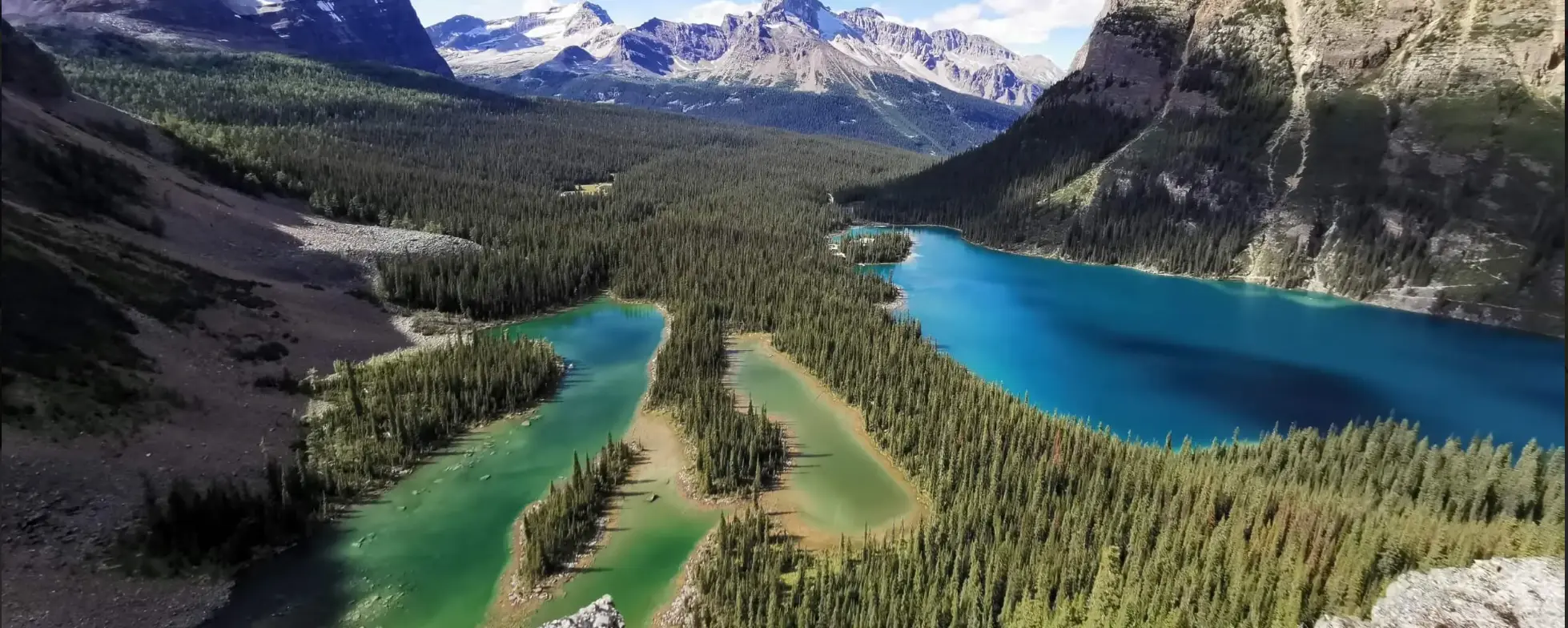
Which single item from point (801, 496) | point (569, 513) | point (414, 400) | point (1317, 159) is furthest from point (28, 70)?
point (1317, 159)

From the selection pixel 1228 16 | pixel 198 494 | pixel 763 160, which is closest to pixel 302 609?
pixel 198 494

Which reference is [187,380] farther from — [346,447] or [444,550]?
[444,550]

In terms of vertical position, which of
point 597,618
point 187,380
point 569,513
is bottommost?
point 569,513

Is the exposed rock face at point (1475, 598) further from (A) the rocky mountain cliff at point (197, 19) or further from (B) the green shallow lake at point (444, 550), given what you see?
(A) the rocky mountain cliff at point (197, 19)

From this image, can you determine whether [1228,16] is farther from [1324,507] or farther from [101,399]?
[101,399]

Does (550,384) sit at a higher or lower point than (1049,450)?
lower

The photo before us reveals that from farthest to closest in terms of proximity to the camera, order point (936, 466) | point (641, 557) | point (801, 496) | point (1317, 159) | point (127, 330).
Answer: point (1317, 159) < point (127, 330) < point (801, 496) < point (936, 466) < point (641, 557)
